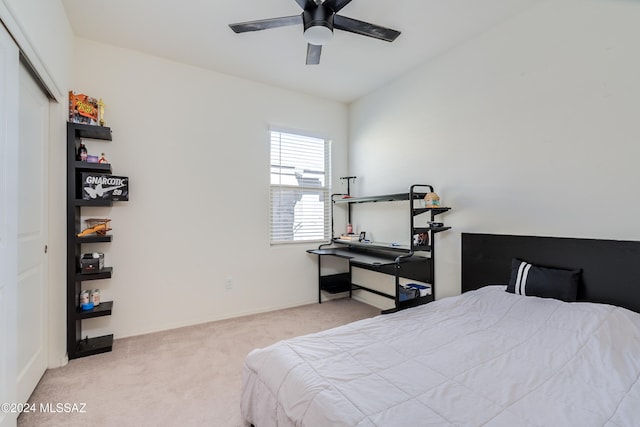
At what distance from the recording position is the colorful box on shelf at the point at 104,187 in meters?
2.44

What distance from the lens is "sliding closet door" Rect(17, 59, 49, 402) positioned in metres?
1.75

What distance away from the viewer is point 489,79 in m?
2.52

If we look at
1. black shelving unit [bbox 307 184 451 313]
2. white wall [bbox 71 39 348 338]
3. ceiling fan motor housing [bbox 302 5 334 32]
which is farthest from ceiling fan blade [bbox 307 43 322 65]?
black shelving unit [bbox 307 184 451 313]

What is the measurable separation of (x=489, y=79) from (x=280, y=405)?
9.46 ft

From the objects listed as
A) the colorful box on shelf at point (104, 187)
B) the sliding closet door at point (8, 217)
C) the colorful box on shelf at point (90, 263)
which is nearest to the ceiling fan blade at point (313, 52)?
the sliding closet door at point (8, 217)

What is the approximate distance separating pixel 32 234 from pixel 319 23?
234cm

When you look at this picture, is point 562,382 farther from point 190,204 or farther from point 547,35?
point 190,204

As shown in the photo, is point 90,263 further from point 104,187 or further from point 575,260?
point 575,260

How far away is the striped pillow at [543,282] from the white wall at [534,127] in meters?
0.29

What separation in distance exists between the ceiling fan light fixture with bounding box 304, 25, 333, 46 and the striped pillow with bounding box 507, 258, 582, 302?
2.14 metres

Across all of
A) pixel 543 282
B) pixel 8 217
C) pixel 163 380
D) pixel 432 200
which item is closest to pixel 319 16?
pixel 432 200

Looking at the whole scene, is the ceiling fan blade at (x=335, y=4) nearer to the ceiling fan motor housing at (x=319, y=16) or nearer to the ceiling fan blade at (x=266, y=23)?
the ceiling fan motor housing at (x=319, y=16)

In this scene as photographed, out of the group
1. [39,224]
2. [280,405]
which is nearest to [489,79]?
[280,405]

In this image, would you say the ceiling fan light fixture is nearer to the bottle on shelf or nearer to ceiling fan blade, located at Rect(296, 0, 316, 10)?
ceiling fan blade, located at Rect(296, 0, 316, 10)
